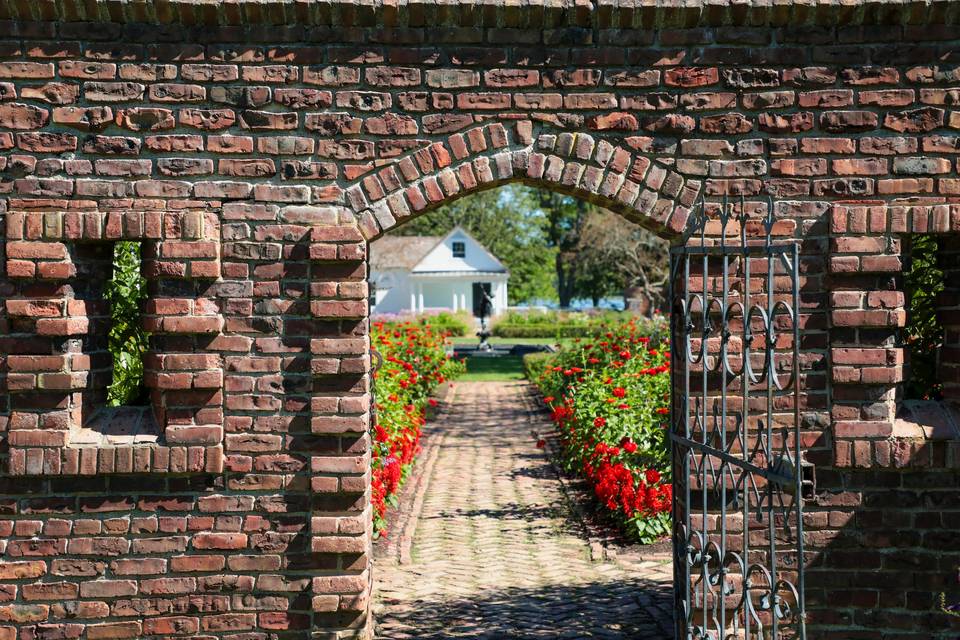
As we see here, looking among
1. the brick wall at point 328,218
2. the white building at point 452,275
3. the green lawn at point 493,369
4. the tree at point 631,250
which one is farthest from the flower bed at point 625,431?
the white building at point 452,275

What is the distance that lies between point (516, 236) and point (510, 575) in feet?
158

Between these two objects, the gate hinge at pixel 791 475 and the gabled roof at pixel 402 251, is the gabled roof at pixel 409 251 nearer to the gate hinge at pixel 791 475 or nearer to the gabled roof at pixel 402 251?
the gabled roof at pixel 402 251

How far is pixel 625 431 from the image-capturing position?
25.3ft

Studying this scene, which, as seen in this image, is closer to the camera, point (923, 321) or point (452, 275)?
point (923, 321)

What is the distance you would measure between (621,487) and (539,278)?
4689 centimetres

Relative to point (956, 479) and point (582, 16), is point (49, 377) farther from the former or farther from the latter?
point (956, 479)

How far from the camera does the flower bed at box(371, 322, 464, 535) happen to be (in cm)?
726

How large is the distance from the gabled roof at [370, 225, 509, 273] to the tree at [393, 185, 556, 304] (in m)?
1.54

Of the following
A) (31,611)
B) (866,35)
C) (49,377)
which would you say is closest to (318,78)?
(49,377)

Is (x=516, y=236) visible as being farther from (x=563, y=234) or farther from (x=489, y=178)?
(x=489, y=178)

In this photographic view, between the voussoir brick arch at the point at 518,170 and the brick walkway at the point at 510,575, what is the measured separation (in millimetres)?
2429

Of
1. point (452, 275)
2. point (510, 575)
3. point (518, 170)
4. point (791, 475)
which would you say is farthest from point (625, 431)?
point (452, 275)

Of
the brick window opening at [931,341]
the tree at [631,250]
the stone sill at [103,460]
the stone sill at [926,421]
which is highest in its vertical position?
the tree at [631,250]

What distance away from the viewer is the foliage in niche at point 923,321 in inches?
192
